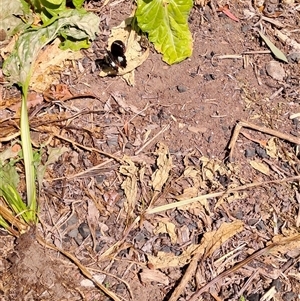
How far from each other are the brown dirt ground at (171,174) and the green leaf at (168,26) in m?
0.06

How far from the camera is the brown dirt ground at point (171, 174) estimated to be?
2.40m

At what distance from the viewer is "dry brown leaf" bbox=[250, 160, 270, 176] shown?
2611 millimetres

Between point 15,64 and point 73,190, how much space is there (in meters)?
0.64

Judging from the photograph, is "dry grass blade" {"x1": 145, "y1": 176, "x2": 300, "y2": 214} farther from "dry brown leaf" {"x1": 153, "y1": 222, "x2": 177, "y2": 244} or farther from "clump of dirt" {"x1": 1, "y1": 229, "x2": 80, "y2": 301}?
"clump of dirt" {"x1": 1, "y1": 229, "x2": 80, "y2": 301}

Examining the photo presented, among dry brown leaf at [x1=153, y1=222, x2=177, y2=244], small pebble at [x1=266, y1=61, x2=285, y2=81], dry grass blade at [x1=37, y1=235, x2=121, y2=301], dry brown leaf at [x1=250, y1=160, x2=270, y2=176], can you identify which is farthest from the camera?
small pebble at [x1=266, y1=61, x2=285, y2=81]

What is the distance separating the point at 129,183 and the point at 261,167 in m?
0.56

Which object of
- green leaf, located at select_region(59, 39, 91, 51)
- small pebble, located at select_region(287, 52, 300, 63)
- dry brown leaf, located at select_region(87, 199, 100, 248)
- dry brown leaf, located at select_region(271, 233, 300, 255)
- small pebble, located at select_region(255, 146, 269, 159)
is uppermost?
green leaf, located at select_region(59, 39, 91, 51)

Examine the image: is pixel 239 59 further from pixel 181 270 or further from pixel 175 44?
pixel 181 270

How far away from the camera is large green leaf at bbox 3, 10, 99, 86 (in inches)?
108

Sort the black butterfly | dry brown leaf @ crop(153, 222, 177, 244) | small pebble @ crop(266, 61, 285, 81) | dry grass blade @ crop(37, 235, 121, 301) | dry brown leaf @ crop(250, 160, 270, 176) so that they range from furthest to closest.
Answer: small pebble @ crop(266, 61, 285, 81)
the black butterfly
dry brown leaf @ crop(250, 160, 270, 176)
dry brown leaf @ crop(153, 222, 177, 244)
dry grass blade @ crop(37, 235, 121, 301)

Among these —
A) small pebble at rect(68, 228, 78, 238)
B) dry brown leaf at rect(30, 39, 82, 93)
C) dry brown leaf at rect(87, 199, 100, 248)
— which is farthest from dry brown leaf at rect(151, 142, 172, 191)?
dry brown leaf at rect(30, 39, 82, 93)

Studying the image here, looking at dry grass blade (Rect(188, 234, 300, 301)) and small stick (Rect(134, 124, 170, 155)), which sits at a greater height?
small stick (Rect(134, 124, 170, 155))

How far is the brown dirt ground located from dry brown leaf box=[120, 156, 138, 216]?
2cm

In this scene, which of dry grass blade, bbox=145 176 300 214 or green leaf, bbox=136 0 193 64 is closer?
dry grass blade, bbox=145 176 300 214
